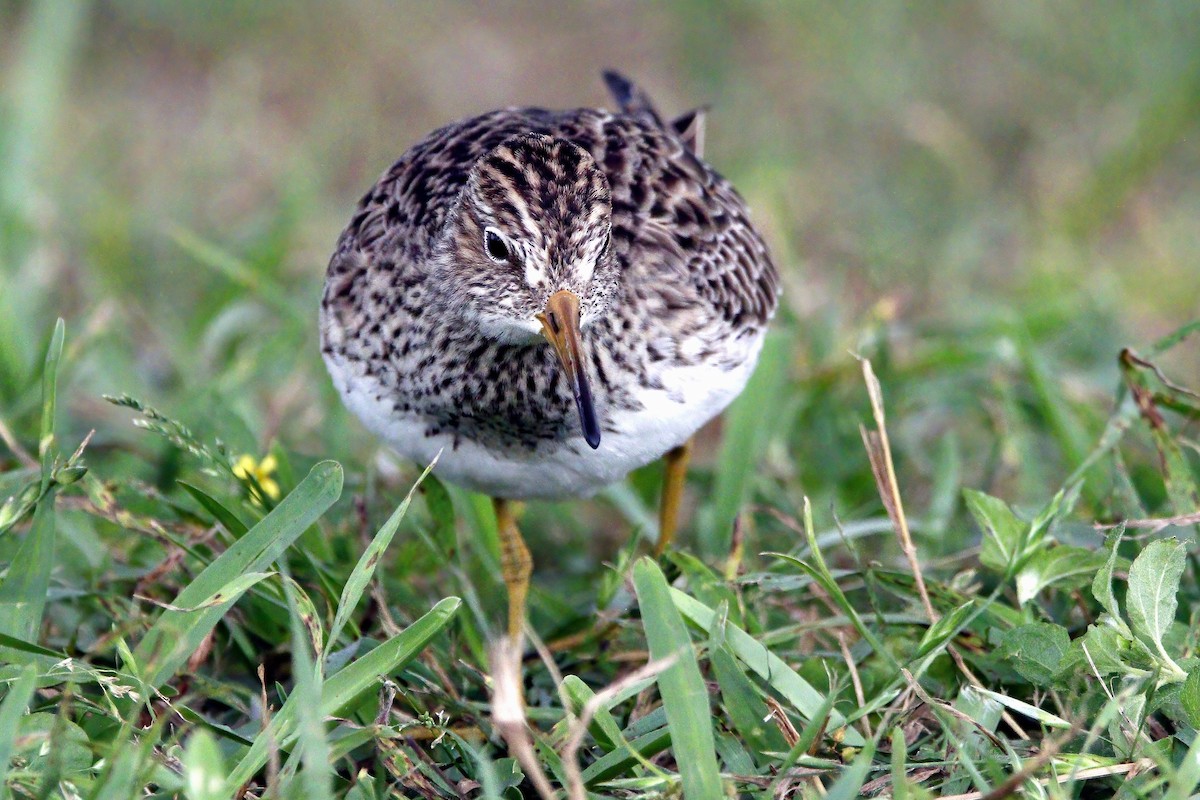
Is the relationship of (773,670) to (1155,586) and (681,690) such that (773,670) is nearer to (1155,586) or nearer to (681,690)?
(681,690)

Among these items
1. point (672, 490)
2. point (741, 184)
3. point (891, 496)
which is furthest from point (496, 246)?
point (741, 184)

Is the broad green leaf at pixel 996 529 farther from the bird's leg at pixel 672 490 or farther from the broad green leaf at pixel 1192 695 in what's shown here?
the bird's leg at pixel 672 490

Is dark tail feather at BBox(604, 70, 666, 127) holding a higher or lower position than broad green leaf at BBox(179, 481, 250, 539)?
higher

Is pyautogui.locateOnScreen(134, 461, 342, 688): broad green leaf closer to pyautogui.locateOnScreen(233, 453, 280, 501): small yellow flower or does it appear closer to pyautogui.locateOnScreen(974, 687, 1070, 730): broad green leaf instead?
pyautogui.locateOnScreen(233, 453, 280, 501): small yellow flower

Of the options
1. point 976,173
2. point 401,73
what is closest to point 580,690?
point 976,173

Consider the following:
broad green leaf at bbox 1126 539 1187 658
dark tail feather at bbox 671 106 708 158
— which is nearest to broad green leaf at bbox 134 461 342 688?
broad green leaf at bbox 1126 539 1187 658

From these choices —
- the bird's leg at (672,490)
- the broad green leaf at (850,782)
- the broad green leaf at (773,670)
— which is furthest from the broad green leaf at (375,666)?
the bird's leg at (672,490)
